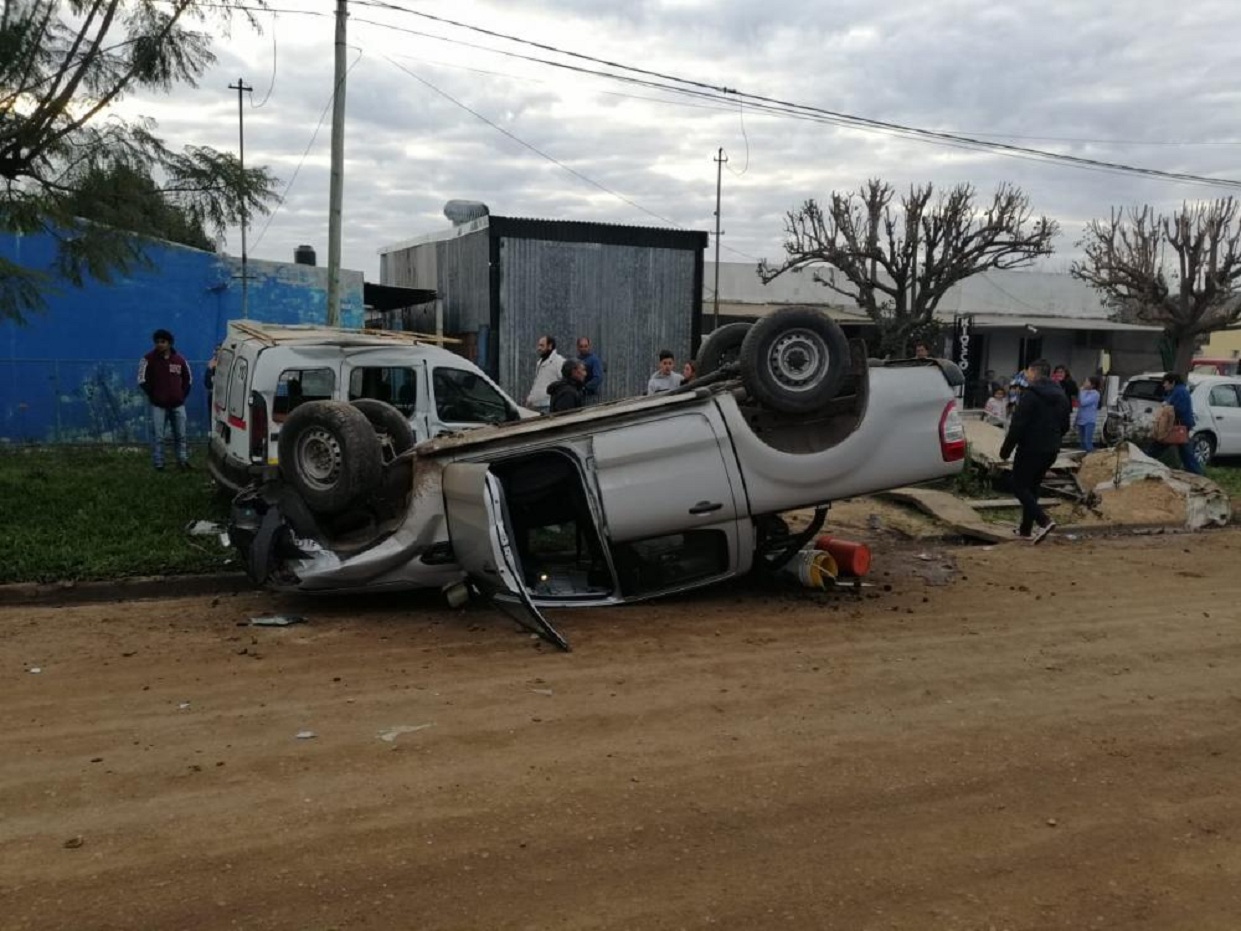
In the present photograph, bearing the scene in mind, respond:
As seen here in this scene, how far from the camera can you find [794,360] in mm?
6926

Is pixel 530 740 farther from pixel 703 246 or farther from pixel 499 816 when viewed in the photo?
pixel 703 246

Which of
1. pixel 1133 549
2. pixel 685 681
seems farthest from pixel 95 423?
pixel 1133 549

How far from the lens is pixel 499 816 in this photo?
3.88 metres

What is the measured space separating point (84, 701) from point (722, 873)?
11.6 ft

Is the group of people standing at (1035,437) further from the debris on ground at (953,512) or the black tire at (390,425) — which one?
the black tire at (390,425)

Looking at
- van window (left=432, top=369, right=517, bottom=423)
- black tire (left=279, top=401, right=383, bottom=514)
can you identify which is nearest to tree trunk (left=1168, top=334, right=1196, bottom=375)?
van window (left=432, top=369, right=517, bottom=423)

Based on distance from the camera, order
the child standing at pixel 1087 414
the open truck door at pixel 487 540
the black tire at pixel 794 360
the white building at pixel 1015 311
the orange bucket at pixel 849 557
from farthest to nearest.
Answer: the white building at pixel 1015 311, the child standing at pixel 1087 414, the orange bucket at pixel 849 557, the black tire at pixel 794 360, the open truck door at pixel 487 540

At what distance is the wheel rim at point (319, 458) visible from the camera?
6918 mm

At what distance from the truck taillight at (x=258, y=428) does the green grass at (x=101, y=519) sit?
85 centimetres

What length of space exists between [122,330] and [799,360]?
13.9 meters

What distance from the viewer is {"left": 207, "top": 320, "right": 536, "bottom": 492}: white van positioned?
9180 millimetres

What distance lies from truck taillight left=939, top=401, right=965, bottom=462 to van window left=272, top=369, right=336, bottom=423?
17.6 ft

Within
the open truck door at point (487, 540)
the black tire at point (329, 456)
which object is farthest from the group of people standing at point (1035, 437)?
the black tire at point (329, 456)

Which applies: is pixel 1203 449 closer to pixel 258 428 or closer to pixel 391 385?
pixel 391 385
